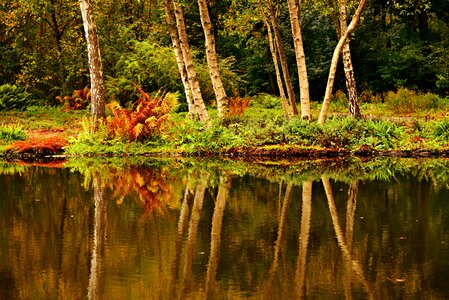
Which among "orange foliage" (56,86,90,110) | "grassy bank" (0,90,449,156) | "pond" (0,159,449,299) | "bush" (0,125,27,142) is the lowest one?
"pond" (0,159,449,299)

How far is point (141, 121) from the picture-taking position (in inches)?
909

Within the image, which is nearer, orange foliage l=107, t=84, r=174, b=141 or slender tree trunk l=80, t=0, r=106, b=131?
orange foliage l=107, t=84, r=174, b=141

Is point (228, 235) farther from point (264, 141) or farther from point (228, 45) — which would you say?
point (228, 45)

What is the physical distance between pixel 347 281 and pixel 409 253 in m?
1.52

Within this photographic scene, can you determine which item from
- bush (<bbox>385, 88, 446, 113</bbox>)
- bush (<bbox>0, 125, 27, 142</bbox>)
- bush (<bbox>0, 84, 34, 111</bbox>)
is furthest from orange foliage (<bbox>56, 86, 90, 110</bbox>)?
bush (<bbox>385, 88, 446, 113</bbox>)

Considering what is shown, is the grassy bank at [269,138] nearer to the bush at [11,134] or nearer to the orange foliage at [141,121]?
the bush at [11,134]

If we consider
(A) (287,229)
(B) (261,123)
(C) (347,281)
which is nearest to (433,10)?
(B) (261,123)

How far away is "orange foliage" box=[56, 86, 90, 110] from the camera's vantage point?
35719mm

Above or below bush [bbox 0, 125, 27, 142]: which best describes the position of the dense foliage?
above

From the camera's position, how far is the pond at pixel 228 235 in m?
7.55

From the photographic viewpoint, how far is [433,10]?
42375mm

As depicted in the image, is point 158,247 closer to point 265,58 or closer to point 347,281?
point 347,281

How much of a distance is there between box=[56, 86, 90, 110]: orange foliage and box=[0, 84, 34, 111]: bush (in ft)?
6.34

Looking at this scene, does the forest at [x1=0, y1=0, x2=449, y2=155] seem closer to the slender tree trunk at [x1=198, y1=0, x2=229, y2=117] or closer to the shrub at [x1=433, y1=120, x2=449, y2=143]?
the slender tree trunk at [x1=198, y1=0, x2=229, y2=117]
